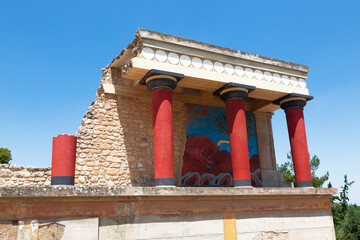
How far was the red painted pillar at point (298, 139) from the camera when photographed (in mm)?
8516

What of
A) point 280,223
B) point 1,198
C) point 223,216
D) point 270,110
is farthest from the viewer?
point 270,110

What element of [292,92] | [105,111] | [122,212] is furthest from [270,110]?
[122,212]

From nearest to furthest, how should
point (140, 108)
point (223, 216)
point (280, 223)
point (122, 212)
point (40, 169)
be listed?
point (122, 212)
point (223, 216)
point (280, 223)
point (40, 169)
point (140, 108)

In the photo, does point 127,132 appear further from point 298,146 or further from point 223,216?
point 298,146

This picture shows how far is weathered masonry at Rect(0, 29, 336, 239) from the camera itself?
16.4 feet

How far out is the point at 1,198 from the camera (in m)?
4.44

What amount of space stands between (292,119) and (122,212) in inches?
228

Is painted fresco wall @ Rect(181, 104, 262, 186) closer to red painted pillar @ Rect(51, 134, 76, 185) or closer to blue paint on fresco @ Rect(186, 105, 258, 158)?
blue paint on fresco @ Rect(186, 105, 258, 158)

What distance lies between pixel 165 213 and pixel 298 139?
4838mm

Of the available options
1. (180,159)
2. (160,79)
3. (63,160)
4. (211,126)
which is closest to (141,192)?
(63,160)

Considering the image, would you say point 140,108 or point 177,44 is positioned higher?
point 177,44

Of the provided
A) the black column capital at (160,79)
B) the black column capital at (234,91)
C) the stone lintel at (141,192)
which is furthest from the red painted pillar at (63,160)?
the black column capital at (234,91)

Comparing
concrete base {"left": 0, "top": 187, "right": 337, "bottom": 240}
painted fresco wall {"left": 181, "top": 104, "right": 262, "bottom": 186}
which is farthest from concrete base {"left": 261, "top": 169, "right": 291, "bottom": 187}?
concrete base {"left": 0, "top": 187, "right": 337, "bottom": 240}

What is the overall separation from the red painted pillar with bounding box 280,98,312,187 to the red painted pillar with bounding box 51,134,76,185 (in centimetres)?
584
